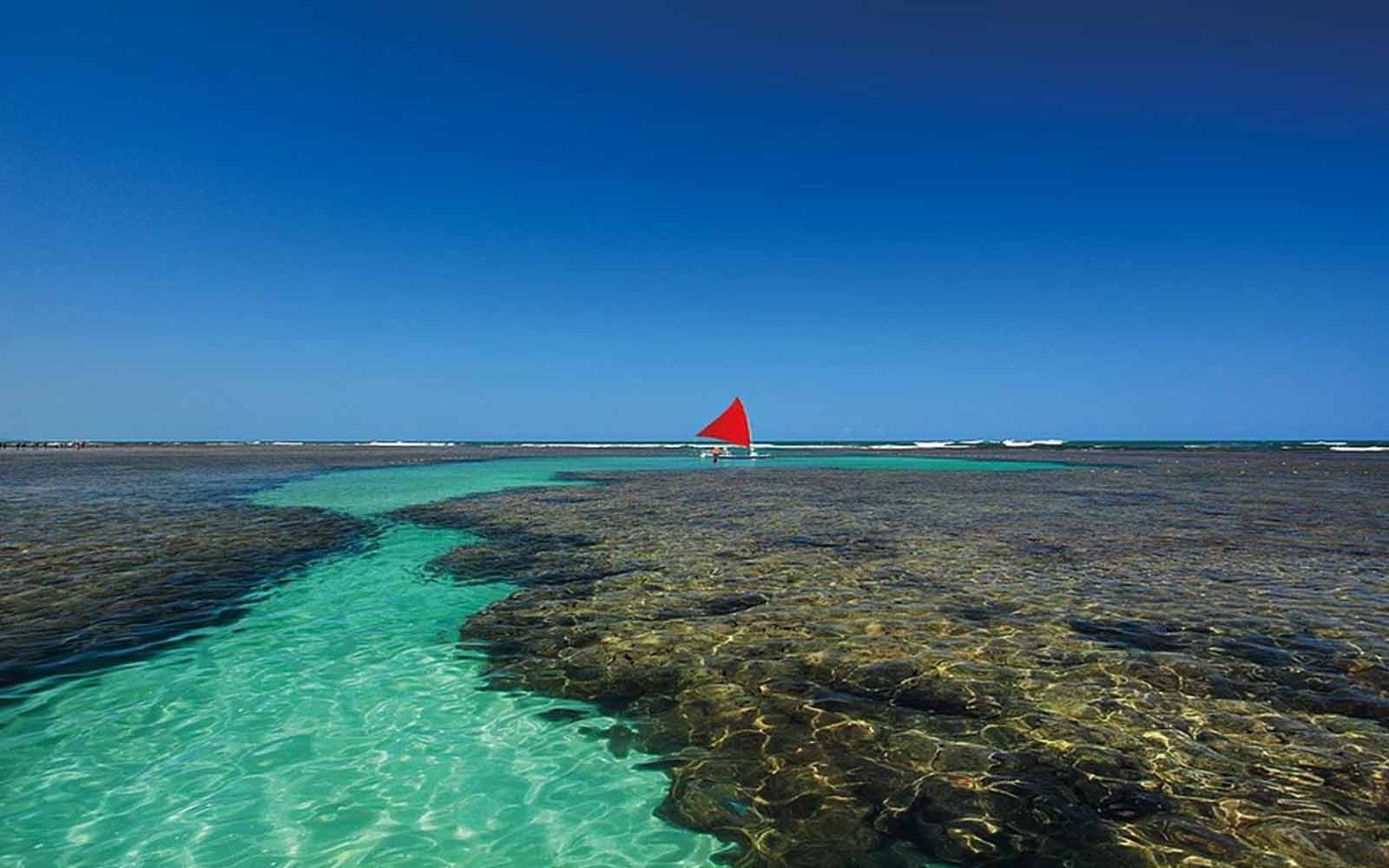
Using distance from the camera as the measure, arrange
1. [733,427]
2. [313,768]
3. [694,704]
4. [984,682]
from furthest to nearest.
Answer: [733,427] → [984,682] → [694,704] → [313,768]

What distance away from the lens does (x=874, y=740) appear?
6621 mm

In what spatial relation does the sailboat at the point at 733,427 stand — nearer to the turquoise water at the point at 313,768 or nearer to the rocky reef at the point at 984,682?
the rocky reef at the point at 984,682

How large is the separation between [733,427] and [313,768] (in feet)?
227

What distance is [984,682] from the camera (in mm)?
7953

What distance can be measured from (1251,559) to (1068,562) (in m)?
4.30

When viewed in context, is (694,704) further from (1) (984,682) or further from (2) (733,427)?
(2) (733,427)

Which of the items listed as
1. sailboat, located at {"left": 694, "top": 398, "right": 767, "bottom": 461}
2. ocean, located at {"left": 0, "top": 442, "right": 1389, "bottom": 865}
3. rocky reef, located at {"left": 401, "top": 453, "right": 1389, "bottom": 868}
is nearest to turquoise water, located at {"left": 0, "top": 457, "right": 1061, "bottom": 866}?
ocean, located at {"left": 0, "top": 442, "right": 1389, "bottom": 865}

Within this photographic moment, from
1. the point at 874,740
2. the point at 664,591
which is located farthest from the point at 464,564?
the point at 874,740

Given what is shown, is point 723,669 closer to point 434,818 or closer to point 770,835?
point 770,835

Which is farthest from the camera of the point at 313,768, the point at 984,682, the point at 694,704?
the point at 984,682

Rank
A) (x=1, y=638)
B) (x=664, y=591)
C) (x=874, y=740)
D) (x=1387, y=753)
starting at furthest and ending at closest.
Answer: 1. (x=664, y=591)
2. (x=1, y=638)
3. (x=874, y=740)
4. (x=1387, y=753)

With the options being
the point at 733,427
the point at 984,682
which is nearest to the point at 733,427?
the point at 733,427

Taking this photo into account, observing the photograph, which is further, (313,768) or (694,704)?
(694,704)

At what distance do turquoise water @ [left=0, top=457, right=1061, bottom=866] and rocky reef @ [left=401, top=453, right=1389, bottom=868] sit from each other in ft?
2.15
